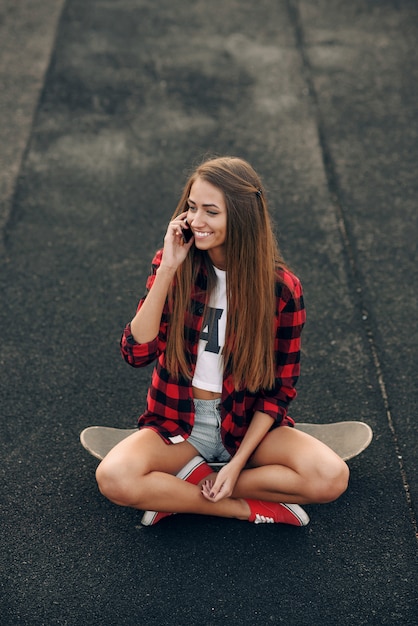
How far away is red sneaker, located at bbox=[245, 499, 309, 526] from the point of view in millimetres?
3459

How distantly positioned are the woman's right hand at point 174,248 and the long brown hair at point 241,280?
0.08 meters

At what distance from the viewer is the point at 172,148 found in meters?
5.97

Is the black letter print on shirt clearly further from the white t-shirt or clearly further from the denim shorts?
the denim shorts

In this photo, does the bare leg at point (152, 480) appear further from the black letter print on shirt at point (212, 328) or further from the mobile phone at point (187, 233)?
the mobile phone at point (187, 233)

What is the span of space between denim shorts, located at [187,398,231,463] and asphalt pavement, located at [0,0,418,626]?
0.28 metres

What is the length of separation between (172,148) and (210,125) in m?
0.43

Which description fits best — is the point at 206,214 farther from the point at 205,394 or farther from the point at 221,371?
the point at 205,394

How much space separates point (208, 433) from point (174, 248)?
821mm

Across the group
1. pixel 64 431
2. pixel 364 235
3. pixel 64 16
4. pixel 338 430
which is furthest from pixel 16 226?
pixel 64 16

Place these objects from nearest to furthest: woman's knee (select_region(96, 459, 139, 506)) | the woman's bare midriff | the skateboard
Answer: woman's knee (select_region(96, 459, 139, 506))
the woman's bare midriff
the skateboard

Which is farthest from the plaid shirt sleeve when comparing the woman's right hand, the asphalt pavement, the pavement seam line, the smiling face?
A: the pavement seam line

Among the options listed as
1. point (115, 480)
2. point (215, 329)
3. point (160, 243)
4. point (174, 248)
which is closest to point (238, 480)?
point (115, 480)

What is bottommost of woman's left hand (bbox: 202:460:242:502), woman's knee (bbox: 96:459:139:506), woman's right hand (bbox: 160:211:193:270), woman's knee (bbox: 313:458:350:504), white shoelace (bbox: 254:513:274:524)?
white shoelace (bbox: 254:513:274:524)

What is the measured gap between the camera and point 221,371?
3.34 m
